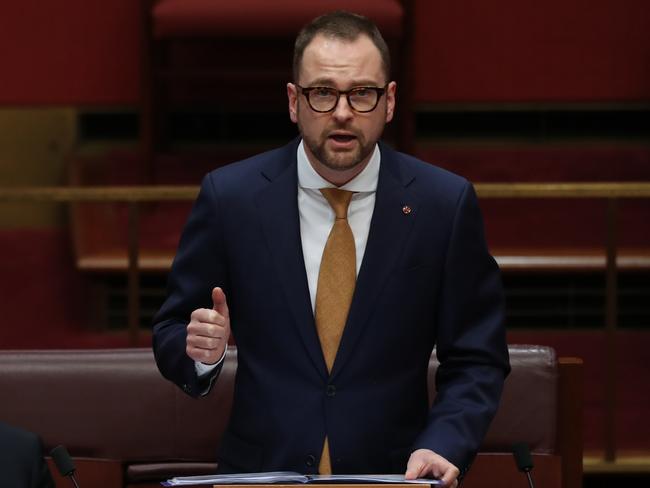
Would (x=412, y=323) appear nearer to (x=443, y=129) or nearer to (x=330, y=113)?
(x=330, y=113)

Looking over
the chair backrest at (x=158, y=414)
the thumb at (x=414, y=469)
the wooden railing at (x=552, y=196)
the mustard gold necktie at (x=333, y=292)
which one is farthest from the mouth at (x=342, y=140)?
the wooden railing at (x=552, y=196)

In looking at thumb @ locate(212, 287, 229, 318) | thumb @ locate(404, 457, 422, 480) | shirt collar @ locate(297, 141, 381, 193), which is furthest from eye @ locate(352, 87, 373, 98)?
Answer: thumb @ locate(404, 457, 422, 480)

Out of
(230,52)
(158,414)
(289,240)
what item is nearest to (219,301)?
(289,240)

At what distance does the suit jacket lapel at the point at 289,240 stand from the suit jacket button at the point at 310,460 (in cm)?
8

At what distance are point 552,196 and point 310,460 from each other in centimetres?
127

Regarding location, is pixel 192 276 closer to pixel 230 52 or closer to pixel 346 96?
pixel 346 96

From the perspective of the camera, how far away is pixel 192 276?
1.32 metres

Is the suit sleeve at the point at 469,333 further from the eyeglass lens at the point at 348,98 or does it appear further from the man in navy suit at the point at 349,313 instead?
the eyeglass lens at the point at 348,98

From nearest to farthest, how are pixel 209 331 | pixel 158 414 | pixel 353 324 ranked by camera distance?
pixel 209 331
pixel 353 324
pixel 158 414

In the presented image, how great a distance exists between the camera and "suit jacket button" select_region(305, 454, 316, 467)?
51.1 inches

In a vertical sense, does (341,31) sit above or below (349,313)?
above

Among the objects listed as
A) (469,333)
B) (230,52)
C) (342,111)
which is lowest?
(469,333)

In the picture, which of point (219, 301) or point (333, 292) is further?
point (333, 292)

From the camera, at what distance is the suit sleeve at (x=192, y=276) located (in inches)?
51.3
